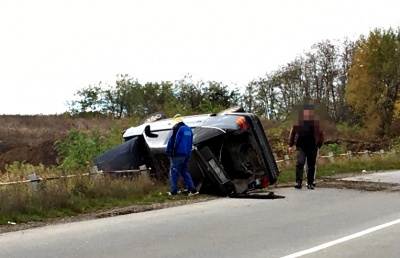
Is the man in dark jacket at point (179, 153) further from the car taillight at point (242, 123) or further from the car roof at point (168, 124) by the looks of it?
the car taillight at point (242, 123)

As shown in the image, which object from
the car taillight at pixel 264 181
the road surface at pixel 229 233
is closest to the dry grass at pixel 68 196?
the road surface at pixel 229 233

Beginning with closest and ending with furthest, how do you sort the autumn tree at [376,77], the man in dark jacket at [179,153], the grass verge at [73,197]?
the grass verge at [73,197]
the man in dark jacket at [179,153]
the autumn tree at [376,77]

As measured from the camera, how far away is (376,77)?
49156 mm

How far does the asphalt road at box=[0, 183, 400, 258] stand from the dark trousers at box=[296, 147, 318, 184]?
263 centimetres

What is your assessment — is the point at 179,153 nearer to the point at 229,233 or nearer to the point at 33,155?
the point at 229,233

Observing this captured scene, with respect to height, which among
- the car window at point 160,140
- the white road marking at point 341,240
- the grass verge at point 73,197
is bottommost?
the white road marking at point 341,240

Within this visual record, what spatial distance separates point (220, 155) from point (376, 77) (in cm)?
4090

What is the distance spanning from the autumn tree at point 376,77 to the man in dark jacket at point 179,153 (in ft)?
133

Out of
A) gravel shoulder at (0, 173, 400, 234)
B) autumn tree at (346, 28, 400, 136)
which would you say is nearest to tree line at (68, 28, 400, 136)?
autumn tree at (346, 28, 400, 136)

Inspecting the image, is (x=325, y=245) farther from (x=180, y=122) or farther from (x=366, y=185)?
(x=366, y=185)

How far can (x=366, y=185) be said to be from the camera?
14102 millimetres

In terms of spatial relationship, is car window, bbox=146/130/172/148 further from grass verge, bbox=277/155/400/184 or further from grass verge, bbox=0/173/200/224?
grass verge, bbox=277/155/400/184

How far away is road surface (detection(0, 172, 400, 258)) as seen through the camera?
6.58 meters

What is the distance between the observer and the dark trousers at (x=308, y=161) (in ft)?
42.9
